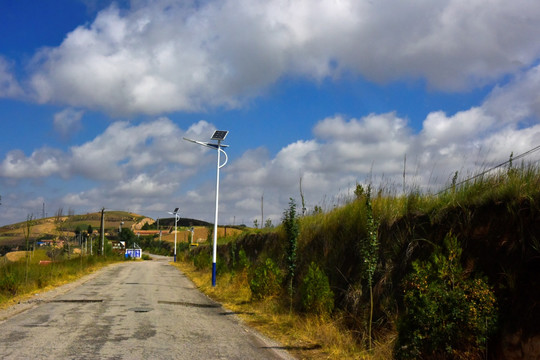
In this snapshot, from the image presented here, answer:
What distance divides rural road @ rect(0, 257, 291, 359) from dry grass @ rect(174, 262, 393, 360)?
1.39 feet

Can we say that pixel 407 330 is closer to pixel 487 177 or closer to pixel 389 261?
pixel 389 261

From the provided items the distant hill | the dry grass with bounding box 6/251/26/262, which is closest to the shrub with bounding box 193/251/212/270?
the distant hill

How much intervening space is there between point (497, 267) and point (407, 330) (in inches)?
64.6

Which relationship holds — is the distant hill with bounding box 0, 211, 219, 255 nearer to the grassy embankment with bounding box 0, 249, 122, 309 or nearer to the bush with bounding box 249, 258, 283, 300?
the grassy embankment with bounding box 0, 249, 122, 309

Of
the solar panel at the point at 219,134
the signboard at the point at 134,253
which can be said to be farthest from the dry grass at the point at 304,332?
the signboard at the point at 134,253

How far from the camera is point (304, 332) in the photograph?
33.3ft

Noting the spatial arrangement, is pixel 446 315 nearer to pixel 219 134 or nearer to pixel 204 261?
pixel 219 134

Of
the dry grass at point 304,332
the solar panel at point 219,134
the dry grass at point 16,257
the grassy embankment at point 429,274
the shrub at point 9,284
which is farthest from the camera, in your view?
the solar panel at point 219,134

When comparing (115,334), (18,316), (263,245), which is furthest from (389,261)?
(263,245)

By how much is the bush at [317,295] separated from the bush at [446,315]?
144 inches

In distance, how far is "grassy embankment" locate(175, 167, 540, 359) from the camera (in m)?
6.14

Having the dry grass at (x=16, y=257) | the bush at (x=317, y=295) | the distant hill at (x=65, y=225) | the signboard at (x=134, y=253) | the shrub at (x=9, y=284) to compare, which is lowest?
the signboard at (x=134, y=253)

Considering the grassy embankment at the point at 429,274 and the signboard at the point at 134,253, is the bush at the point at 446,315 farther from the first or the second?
the signboard at the point at 134,253

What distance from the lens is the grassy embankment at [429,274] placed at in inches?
242
